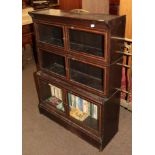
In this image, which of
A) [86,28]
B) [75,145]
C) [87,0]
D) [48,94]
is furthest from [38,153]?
[87,0]

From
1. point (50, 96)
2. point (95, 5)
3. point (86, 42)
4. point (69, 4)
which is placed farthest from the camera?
point (95, 5)

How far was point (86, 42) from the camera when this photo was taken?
179 centimetres

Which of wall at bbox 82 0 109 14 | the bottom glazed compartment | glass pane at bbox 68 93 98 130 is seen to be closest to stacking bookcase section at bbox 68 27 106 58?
glass pane at bbox 68 93 98 130

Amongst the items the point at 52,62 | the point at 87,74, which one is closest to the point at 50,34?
the point at 52,62

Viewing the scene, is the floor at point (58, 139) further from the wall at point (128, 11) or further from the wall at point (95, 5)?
the wall at point (95, 5)

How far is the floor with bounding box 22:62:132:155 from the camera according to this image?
6.12 ft

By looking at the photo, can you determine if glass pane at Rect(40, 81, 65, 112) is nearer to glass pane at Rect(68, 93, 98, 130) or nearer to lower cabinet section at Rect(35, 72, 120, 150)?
lower cabinet section at Rect(35, 72, 120, 150)

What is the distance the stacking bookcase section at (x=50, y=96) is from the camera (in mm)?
2209

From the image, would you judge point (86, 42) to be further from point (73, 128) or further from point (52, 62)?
point (73, 128)

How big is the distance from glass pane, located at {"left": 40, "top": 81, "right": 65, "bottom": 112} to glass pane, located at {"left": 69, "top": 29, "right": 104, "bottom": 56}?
0.65 meters

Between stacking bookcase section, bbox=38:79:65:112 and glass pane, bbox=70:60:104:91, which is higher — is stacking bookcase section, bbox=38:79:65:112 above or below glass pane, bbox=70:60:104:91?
below

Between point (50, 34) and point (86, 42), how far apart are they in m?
0.47

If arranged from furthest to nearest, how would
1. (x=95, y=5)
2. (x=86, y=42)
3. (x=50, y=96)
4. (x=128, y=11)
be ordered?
(x=95, y=5) < (x=50, y=96) < (x=128, y=11) < (x=86, y=42)

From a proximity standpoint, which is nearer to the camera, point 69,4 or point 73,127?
point 73,127
